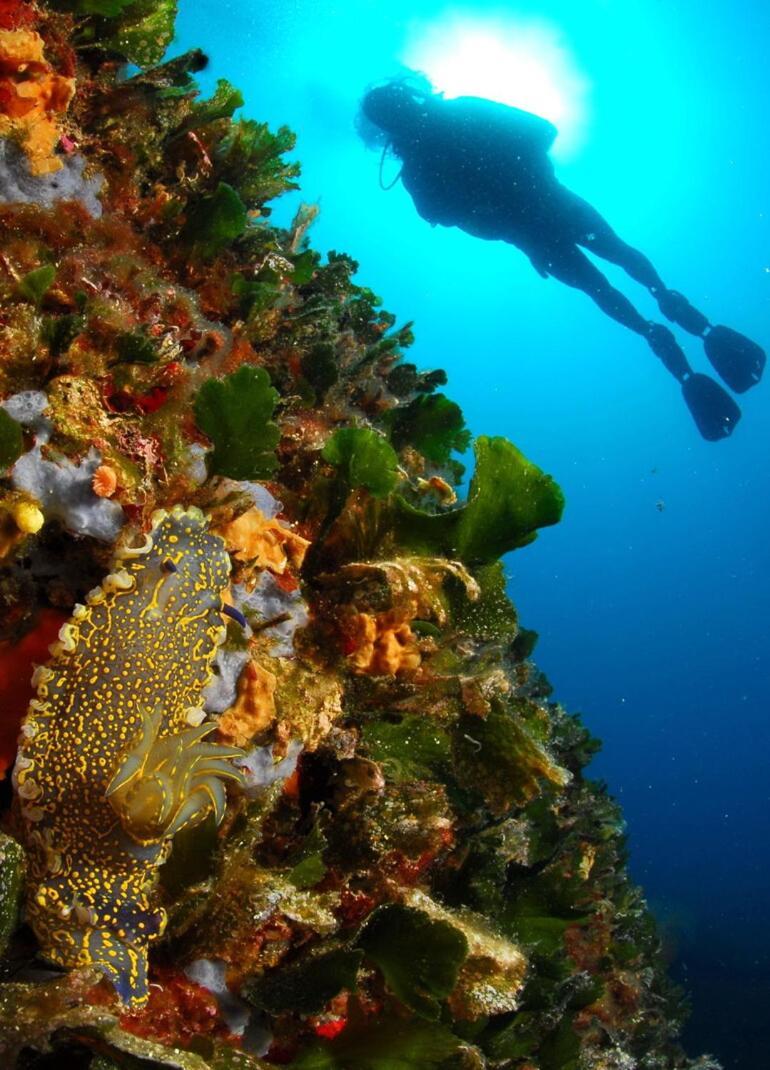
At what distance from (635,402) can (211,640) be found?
4144 inches

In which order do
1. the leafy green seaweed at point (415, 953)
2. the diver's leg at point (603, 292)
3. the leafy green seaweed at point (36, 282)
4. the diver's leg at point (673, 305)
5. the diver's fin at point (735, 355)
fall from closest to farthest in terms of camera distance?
the leafy green seaweed at point (36, 282)
the leafy green seaweed at point (415, 953)
the diver's leg at point (673, 305)
the diver's leg at point (603, 292)
the diver's fin at point (735, 355)

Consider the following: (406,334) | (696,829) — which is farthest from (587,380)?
(406,334)

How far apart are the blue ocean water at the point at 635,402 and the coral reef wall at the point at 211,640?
4.45 ft

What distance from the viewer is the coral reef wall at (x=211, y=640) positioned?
73.6 inches

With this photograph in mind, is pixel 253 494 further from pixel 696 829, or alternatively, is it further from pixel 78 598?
pixel 696 829

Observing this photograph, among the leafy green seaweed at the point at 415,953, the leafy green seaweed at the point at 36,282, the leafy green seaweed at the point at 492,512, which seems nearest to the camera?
the leafy green seaweed at the point at 36,282

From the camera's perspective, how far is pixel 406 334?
4.69 m

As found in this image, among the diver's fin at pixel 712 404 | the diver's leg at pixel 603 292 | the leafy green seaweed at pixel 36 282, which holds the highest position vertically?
the diver's leg at pixel 603 292

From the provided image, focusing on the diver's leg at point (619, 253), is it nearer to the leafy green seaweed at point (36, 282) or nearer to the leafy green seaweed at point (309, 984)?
the leafy green seaweed at point (36, 282)

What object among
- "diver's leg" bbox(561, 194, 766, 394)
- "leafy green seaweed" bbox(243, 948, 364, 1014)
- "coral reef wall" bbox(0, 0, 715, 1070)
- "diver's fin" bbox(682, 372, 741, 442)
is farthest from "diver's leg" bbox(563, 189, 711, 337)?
"leafy green seaweed" bbox(243, 948, 364, 1014)

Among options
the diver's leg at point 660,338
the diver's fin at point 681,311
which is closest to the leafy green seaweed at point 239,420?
the diver's leg at point 660,338

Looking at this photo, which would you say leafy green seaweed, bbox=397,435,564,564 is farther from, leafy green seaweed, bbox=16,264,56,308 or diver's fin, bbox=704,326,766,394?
diver's fin, bbox=704,326,766,394

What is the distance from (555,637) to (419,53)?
100 m

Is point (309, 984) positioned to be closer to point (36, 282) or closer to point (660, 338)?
point (36, 282)
